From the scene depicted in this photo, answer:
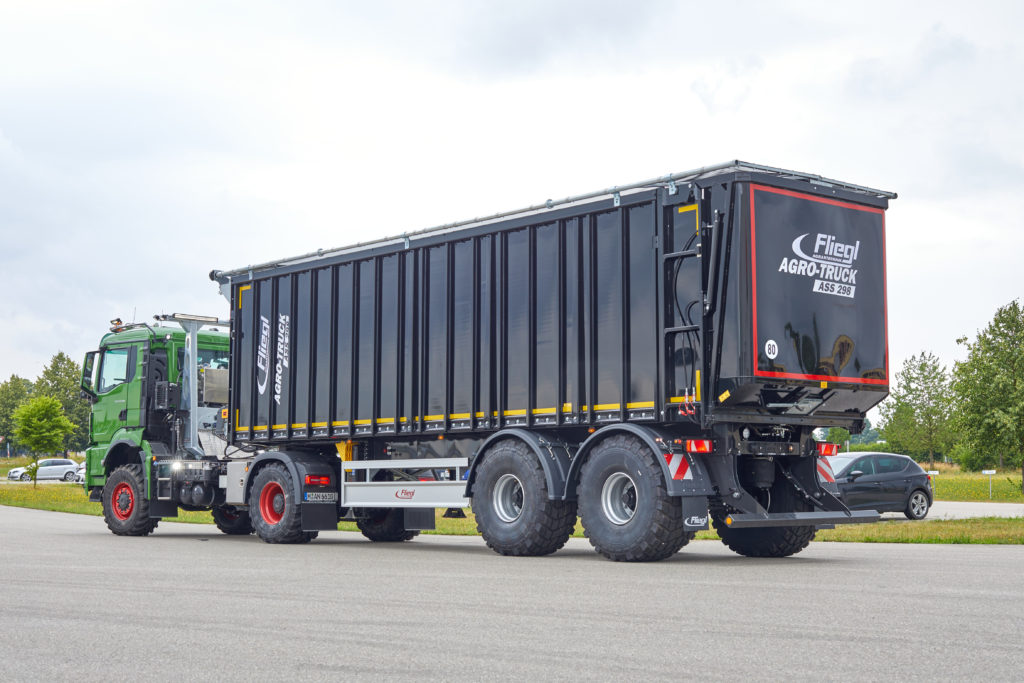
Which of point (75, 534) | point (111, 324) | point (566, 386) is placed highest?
point (111, 324)

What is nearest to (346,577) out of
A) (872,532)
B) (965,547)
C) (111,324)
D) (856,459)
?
(965,547)

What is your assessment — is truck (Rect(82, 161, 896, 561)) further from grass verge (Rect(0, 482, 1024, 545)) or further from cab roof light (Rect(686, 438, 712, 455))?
grass verge (Rect(0, 482, 1024, 545))

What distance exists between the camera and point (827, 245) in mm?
12938

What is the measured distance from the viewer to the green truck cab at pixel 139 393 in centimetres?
1930

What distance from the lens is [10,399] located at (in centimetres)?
10412

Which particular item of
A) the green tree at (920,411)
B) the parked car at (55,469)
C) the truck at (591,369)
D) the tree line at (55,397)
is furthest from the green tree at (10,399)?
the truck at (591,369)

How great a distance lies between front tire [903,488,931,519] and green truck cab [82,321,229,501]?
1287cm

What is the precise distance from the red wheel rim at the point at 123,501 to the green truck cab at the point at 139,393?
409 millimetres

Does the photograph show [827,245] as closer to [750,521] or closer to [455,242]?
[750,521]

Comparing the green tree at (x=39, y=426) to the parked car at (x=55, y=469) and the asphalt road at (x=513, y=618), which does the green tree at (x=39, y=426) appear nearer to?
the parked car at (x=55, y=469)

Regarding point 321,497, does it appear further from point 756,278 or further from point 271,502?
point 756,278

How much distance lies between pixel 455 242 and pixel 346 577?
5523mm

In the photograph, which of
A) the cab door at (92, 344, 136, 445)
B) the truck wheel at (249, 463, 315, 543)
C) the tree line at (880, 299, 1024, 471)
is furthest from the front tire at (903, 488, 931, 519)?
the tree line at (880, 299, 1024, 471)

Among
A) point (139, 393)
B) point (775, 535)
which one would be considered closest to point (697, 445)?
point (775, 535)
